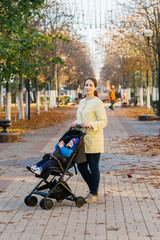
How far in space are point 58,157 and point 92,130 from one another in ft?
2.11

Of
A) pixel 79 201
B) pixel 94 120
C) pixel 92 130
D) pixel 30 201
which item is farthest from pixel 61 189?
pixel 94 120

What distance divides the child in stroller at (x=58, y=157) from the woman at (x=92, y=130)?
0.28 metres

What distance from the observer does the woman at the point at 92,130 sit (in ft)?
21.6

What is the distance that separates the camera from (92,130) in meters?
6.62

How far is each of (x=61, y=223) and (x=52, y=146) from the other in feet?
27.3

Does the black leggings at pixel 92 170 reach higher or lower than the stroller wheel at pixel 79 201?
higher

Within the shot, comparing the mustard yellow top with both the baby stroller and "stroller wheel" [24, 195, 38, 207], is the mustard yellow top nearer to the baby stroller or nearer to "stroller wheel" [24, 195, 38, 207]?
the baby stroller

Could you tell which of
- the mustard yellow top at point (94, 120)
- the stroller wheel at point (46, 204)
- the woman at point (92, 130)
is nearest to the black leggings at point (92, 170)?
the woman at point (92, 130)

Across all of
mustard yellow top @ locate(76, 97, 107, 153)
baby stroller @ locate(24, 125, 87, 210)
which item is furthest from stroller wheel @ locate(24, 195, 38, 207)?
mustard yellow top @ locate(76, 97, 107, 153)

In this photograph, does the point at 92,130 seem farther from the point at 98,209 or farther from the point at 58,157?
the point at 98,209

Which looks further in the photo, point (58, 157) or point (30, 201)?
point (30, 201)

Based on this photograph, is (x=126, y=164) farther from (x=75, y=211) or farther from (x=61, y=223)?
(x=61, y=223)

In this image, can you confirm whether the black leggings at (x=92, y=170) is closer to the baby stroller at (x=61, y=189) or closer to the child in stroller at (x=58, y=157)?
the baby stroller at (x=61, y=189)

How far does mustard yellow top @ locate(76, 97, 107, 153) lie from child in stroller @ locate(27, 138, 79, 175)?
0.26 m
